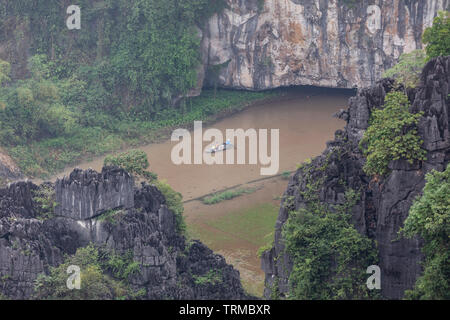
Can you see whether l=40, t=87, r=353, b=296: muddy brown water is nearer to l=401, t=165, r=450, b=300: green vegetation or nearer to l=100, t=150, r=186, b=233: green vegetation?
l=100, t=150, r=186, b=233: green vegetation

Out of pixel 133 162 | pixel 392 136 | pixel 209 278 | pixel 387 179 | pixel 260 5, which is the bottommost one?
pixel 209 278

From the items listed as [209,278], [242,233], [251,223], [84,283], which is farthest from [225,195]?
[84,283]

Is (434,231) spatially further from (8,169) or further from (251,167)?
(8,169)

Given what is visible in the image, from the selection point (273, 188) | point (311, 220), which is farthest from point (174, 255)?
point (273, 188)

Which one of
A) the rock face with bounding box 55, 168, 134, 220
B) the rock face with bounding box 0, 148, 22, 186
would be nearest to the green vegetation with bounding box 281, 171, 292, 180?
the rock face with bounding box 0, 148, 22, 186

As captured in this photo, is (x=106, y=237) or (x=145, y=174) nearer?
(x=106, y=237)

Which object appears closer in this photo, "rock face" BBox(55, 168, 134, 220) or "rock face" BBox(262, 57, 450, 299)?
"rock face" BBox(262, 57, 450, 299)
